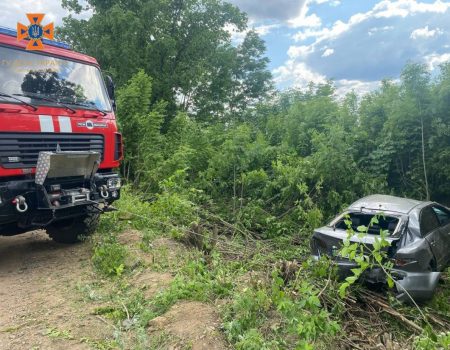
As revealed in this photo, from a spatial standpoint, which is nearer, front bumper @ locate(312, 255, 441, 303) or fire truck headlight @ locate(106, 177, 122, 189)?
front bumper @ locate(312, 255, 441, 303)

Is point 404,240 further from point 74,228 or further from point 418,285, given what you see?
point 74,228

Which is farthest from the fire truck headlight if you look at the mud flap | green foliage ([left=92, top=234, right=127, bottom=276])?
the mud flap

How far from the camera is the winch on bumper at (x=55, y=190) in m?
5.02

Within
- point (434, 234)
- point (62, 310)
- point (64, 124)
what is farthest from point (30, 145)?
point (434, 234)

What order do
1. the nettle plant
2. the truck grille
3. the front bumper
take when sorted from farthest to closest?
the front bumper → the truck grille → the nettle plant

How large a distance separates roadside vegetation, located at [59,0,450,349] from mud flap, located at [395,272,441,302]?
0.18 meters

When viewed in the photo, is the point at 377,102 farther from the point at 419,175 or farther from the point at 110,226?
the point at 110,226

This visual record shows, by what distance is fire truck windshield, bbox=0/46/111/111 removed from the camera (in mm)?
5246

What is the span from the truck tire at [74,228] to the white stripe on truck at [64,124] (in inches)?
59.1

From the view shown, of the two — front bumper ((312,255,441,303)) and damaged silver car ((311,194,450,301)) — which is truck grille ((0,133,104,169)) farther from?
front bumper ((312,255,441,303))

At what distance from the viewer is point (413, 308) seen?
525cm

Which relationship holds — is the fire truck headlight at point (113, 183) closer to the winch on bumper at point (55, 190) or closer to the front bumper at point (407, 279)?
the winch on bumper at point (55, 190)

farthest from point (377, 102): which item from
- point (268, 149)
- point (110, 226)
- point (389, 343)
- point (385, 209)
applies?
point (389, 343)

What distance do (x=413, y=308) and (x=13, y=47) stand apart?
6.16 metres
